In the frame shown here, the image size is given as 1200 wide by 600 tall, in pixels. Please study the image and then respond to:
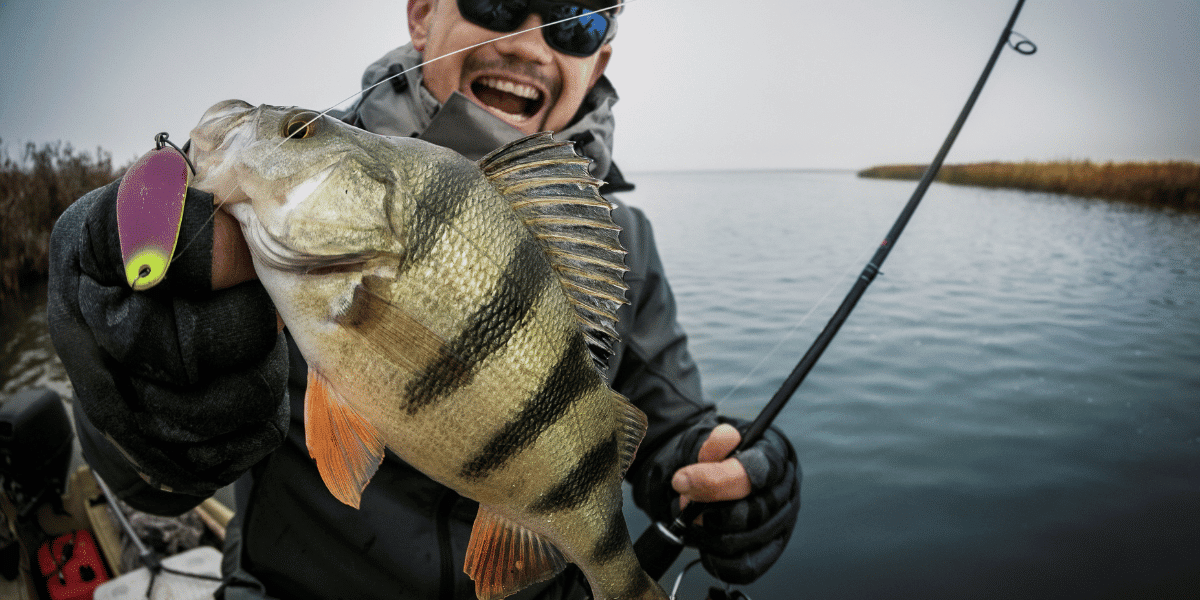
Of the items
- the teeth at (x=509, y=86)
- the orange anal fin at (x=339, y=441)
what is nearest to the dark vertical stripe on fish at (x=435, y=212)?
the orange anal fin at (x=339, y=441)

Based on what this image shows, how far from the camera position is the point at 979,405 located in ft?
20.3

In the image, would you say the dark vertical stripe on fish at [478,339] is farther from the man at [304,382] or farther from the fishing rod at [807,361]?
the fishing rod at [807,361]

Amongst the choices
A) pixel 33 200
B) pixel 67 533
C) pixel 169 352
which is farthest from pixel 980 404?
pixel 33 200

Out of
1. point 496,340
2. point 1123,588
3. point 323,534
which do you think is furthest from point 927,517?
point 496,340

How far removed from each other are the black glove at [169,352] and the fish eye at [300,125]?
173mm

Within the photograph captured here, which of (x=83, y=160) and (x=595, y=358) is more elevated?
(x=595, y=358)

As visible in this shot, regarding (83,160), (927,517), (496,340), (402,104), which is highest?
(402,104)

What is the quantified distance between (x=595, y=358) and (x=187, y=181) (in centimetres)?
69

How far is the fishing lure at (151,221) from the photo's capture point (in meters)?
0.77

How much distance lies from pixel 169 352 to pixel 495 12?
4.36 feet

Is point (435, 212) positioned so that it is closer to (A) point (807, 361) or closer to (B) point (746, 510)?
(B) point (746, 510)

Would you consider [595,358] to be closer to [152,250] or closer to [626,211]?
[152,250]

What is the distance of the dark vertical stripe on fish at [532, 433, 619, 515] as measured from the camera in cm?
106

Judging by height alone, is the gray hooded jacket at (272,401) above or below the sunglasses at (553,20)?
below
